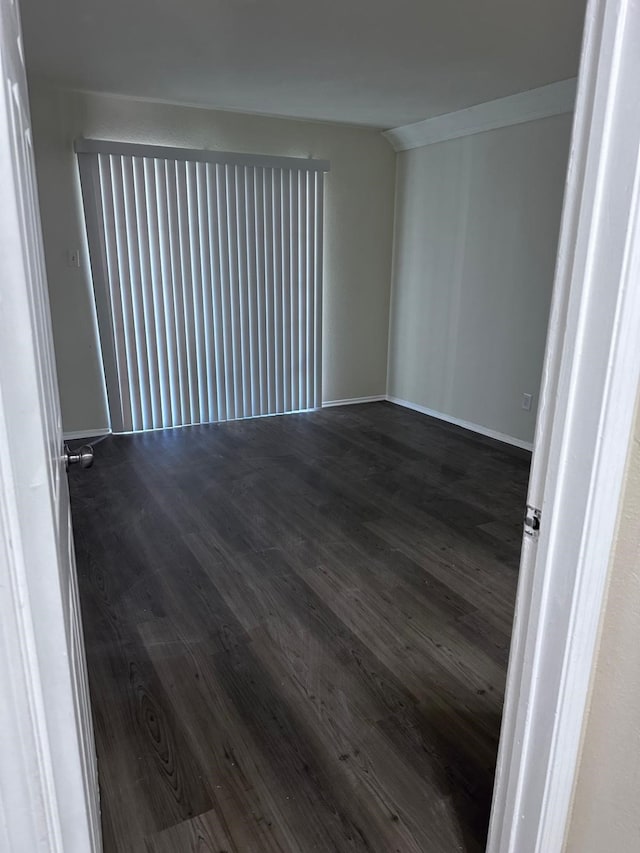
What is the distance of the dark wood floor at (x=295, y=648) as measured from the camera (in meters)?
1.46

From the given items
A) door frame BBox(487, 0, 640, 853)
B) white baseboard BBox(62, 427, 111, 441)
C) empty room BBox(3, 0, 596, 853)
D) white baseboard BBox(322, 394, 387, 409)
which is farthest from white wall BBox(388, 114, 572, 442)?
door frame BBox(487, 0, 640, 853)

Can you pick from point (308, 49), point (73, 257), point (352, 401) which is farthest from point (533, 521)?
point (352, 401)

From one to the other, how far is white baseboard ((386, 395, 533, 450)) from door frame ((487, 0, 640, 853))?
335 centimetres

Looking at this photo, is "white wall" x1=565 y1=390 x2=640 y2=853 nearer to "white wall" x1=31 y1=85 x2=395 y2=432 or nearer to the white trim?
the white trim

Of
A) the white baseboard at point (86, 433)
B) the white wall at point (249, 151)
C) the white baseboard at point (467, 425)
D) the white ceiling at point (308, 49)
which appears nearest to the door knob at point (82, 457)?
the white ceiling at point (308, 49)

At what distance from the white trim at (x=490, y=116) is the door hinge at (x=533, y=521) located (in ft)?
11.2

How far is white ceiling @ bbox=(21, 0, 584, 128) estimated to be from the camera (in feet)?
8.07

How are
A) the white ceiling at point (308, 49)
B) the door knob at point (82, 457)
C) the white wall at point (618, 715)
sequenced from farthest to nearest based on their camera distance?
the white ceiling at point (308, 49) < the door knob at point (82, 457) < the white wall at point (618, 715)

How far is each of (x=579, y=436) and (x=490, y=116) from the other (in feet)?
12.9

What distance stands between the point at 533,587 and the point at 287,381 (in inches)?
162

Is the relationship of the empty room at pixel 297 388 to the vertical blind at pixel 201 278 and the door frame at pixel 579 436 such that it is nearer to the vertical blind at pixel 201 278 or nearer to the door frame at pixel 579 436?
the vertical blind at pixel 201 278

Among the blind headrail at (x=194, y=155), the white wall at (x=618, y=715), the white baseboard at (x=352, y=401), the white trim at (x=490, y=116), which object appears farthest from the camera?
the white baseboard at (x=352, y=401)

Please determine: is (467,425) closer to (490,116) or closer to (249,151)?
(490,116)

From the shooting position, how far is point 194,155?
13.7ft
